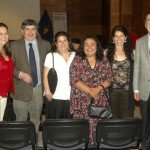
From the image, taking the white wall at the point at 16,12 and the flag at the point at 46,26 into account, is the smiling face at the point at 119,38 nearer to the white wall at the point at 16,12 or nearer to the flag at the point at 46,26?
the flag at the point at 46,26

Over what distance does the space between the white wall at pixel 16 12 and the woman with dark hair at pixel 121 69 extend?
20.8ft

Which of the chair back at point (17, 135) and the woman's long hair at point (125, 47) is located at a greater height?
the woman's long hair at point (125, 47)

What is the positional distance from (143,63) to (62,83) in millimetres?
979

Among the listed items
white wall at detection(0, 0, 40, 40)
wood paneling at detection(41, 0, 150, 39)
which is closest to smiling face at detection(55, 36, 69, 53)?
wood paneling at detection(41, 0, 150, 39)

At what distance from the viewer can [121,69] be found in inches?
160

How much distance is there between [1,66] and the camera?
378 centimetres

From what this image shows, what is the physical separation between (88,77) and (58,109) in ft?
1.84

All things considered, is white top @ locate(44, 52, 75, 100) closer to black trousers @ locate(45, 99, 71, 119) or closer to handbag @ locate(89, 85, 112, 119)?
black trousers @ locate(45, 99, 71, 119)

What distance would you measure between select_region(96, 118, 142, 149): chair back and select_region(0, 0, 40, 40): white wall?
24.2 ft

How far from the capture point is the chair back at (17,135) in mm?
3015

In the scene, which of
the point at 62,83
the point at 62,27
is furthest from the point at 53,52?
the point at 62,27

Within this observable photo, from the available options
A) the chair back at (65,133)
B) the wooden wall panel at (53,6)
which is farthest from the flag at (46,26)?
the chair back at (65,133)

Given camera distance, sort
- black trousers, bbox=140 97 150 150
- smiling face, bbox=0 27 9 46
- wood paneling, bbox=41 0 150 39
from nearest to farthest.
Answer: smiling face, bbox=0 27 9 46 < black trousers, bbox=140 97 150 150 < wood paneling, bbox=41 0 150 39

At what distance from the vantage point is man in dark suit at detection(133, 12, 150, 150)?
4.03m
